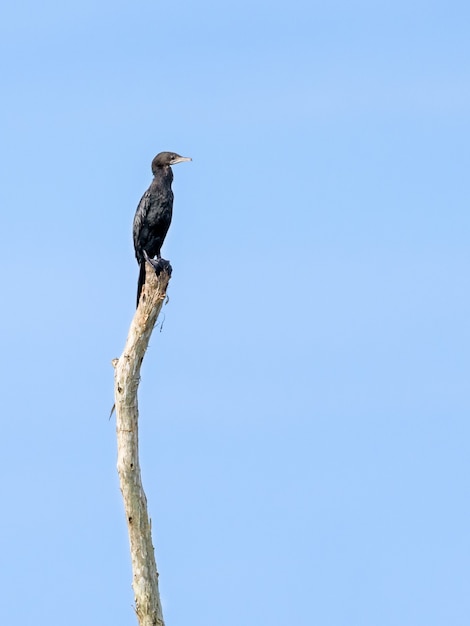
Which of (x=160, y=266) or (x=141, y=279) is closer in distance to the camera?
(x=160, y=266)

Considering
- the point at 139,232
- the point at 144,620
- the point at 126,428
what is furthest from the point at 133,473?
the point at 139,232

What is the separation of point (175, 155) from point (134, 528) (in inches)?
221

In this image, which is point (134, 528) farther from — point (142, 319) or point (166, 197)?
point (166, 197)

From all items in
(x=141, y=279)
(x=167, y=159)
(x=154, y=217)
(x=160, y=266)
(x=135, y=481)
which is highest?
(x=167, y=159)

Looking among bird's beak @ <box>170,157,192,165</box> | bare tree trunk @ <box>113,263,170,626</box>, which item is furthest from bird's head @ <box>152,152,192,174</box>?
bare tree trunk @ <box>113,263,170,626</box>

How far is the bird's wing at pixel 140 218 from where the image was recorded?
14.4m

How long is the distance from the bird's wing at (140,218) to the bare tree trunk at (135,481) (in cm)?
349

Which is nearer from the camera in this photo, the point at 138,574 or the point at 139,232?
the point at 138,574

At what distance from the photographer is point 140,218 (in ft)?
47.6

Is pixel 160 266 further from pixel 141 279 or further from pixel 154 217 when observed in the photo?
pixel 154 217

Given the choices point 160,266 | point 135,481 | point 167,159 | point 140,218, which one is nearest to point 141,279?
point 160,266

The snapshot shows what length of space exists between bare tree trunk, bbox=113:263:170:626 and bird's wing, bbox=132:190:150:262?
3.49 m

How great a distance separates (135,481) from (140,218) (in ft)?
14.6

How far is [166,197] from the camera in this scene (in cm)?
1462
